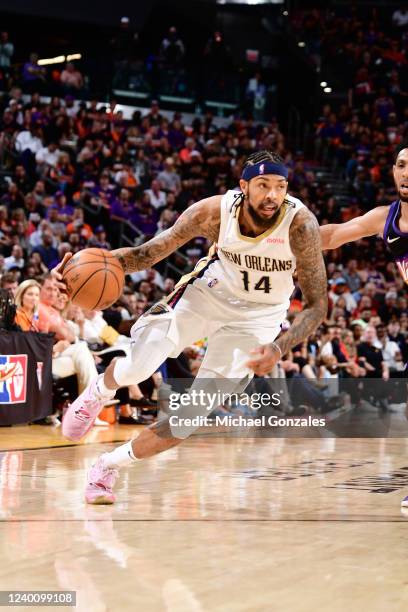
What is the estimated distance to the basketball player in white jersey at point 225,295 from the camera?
462 centimetres

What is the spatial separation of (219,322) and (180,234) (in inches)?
21.4

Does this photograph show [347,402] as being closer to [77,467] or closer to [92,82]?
[77,467]

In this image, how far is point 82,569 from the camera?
11.0ft

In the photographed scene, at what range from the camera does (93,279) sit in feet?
15.1

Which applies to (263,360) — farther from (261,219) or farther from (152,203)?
(152,203)

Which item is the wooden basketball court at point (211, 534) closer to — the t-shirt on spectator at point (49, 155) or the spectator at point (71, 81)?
the t-shirt on spectator at point (49, 155)

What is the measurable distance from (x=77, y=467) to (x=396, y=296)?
1045 centimetres

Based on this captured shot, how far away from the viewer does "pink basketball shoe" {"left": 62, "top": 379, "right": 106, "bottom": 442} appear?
192 inches

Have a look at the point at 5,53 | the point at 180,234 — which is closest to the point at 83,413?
the point at 180,234

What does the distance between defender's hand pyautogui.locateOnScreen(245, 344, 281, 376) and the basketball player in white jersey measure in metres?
0.46

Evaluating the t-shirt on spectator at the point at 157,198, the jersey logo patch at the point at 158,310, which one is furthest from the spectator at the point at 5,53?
the jersey logo patch at the point at 158,310

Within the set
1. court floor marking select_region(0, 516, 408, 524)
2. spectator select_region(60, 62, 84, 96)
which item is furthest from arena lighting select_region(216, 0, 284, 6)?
court floor marking select_region(0, 516, 408, 524)

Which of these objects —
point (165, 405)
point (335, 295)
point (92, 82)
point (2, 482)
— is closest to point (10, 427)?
point (165, 405)

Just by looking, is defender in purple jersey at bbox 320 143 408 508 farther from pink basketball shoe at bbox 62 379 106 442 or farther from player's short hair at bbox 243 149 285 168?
pink basketball shoe at bbox 62 379 106 442
